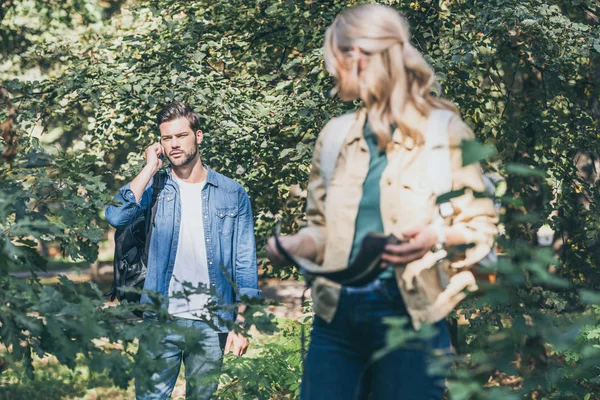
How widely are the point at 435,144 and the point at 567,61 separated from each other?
4.19 metres

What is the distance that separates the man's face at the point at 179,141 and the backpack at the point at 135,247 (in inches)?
5.8

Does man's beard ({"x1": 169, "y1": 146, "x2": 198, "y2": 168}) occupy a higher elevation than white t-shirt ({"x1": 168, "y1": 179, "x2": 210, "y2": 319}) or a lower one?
higher

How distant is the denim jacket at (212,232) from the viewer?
4926 mm

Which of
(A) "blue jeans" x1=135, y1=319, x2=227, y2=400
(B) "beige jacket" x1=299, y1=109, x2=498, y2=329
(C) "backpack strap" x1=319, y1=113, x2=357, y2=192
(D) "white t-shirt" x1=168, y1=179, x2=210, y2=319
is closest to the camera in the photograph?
(B) "beige jacket" x1=299, y1=109, x2=498, y2=329

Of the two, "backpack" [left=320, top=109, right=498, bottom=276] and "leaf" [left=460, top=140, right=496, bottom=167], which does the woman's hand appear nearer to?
"backpack" [left=320, top=109, right=498, bottom=276]

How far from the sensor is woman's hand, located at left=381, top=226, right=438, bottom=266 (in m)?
2.30

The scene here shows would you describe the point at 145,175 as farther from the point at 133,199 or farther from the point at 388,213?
the point at 388,213

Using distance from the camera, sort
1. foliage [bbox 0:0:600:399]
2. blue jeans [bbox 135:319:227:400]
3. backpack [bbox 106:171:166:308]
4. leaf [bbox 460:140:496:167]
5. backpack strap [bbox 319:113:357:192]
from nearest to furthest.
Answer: leaf [bbox 460:140:496:167] < backpack strap [bbox 319:113:357:192] < blue jeans [bbox 135:319:227:400] < backpack [bbox 106:171:166:308] < foliage [bbox 0:0:600:399]

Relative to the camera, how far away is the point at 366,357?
263 centimetres

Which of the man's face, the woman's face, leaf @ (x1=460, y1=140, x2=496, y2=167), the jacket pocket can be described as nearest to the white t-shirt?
the jacket pocket

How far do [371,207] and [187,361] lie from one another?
2.63 metres

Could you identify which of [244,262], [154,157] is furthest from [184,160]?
[244,262]

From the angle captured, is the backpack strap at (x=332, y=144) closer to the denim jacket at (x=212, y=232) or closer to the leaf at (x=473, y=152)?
the leaf at (x=473, y=152)

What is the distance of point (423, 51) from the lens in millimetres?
6344
